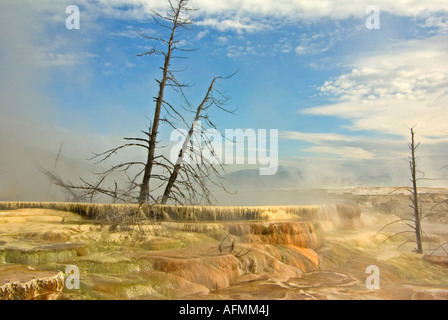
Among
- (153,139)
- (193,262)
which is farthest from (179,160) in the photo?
(193,262)

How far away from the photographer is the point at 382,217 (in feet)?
59.4

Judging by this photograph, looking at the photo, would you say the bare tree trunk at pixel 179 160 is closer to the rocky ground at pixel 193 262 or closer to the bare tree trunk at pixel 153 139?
the bare tree trunk at pixel 153 139

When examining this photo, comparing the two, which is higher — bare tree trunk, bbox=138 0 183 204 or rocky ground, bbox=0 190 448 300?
bare tree trunk, bbox=138 0 183 204

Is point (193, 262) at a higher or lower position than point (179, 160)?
lower

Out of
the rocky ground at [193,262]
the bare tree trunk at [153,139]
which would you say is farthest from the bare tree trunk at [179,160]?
the rocky ground at [193,262]

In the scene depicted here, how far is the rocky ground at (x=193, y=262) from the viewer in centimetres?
471

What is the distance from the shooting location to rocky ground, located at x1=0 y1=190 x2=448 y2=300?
185 inches

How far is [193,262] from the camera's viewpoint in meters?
5.60

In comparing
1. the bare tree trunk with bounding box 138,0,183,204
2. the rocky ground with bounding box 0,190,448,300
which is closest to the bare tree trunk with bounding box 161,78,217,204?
the bare tree trunk with bounding box 138,0,183,204

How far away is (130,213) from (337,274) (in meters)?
4.40

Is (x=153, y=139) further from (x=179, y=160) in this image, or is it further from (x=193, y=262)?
(x=193, y=262)

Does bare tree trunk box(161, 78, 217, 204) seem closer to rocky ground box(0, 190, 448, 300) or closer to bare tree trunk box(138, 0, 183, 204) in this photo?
bare tree trunk box(138, 0, 183, 204)

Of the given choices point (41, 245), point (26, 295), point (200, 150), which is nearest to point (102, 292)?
point (26, 295)

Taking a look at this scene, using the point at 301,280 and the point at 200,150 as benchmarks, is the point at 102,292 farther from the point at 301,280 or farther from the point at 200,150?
the point at 200,150
